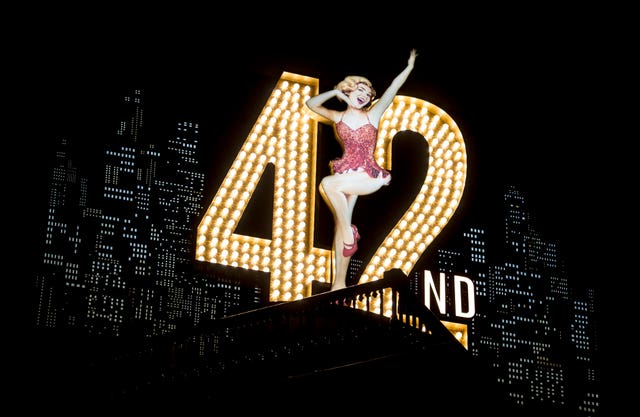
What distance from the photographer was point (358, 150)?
18.6m

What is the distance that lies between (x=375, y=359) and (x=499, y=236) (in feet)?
57.5

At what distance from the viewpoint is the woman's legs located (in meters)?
18.1

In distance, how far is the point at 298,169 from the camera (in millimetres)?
18828

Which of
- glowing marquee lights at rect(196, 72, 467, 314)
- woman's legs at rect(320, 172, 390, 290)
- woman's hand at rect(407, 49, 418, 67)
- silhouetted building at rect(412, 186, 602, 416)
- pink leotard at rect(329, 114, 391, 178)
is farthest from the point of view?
silhouetted building at rect(412, 186, 602, 416)

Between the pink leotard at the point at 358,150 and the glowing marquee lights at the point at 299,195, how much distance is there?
57 cm

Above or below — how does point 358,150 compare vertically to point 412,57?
below

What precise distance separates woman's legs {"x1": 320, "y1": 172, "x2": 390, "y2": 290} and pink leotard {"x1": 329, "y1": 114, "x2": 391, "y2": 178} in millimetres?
129

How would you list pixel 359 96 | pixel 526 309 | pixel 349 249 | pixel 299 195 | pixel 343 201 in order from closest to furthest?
pixel 349 249 → pixel 343 201 → pixel 299 195 → pixel 359 96 → pixel 526 309

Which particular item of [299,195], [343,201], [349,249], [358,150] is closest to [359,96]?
[358,150]

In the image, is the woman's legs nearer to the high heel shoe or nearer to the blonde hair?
the high heel shoe

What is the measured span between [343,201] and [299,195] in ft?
2.71

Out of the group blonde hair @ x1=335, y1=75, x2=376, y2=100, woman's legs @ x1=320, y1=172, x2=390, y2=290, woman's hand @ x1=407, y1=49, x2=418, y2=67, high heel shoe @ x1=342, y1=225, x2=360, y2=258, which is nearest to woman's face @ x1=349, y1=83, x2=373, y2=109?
blonde hair @ x1=335, y1=75, x2=376, y2=100

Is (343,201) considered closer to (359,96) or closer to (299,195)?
(299,195)

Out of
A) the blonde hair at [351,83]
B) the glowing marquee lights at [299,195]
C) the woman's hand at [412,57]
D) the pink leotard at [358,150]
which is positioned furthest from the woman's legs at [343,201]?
the woman's hand at [412,57]
